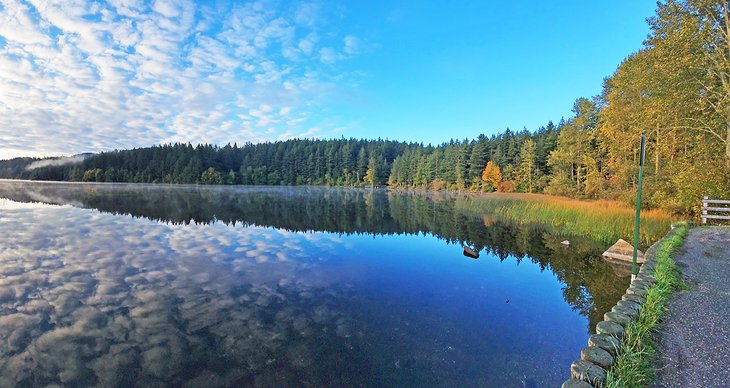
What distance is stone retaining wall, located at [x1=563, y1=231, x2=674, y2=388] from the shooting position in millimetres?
A: 3191

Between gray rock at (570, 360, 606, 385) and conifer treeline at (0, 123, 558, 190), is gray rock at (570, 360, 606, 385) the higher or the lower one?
the lower one

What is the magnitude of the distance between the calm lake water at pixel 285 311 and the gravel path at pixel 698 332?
54.0 inches

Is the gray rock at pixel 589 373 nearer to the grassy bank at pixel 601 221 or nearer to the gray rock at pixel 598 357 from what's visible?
the gray rock at pixel 598 357

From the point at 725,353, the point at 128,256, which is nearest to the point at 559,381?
the point at 725,353

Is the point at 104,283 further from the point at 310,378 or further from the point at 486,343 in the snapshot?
the point at 486,343

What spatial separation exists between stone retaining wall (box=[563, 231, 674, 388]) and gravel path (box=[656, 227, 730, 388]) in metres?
0.37

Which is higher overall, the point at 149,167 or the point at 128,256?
the point at 149,167

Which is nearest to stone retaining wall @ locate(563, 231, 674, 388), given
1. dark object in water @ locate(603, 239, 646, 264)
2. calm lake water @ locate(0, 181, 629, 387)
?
calm lake water @ locate(0, 181, 629, 387)

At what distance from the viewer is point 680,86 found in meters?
15.4

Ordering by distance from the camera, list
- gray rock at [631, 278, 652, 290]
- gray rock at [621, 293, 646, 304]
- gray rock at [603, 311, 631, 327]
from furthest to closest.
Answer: gray rock at [631, 278, 652, 290], gray rock at [621, 293, 646, 304], gray rock at [603, 311, 631, 327]

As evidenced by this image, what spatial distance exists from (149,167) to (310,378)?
12124 centimetres

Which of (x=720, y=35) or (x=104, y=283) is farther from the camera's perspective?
(x=720, y=35)

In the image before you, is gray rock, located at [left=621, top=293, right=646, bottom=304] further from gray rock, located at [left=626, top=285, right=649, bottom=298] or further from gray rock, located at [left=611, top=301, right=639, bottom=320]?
gray rock, located at [left=611, top=301, right=639, bottom=320]

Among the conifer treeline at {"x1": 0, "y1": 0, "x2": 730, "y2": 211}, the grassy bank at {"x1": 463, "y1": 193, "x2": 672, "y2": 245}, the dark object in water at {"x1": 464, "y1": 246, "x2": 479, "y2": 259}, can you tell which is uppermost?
the conifer treeline at {"x1": 0, "y1": 0, "x2": 730, "y2": 211}
